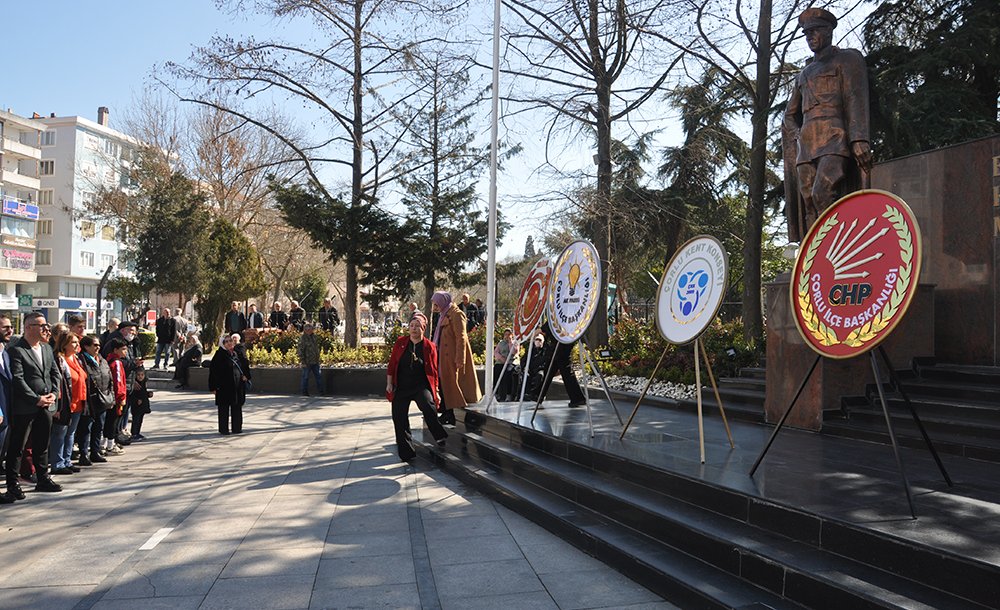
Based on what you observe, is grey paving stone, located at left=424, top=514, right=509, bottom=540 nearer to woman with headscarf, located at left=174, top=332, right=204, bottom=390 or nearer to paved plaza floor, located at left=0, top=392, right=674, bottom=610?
paved plaza floor, located at left=0, top=392, right=674, bottom=610

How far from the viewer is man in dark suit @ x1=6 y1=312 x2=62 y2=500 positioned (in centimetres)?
691

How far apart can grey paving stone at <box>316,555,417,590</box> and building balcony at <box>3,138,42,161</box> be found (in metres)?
64.5

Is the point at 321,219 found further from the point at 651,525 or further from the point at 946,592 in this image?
the point at 946,592

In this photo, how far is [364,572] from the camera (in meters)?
4.93

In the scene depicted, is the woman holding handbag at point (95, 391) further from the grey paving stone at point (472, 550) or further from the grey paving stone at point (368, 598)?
the grey paving stone at point (368, 598)

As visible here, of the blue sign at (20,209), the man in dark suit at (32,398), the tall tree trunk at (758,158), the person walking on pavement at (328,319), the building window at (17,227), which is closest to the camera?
the man in dark suit at (32,398)

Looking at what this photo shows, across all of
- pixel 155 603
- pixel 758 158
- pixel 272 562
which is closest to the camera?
pixel 155 603

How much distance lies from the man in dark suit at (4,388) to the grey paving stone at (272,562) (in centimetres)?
317

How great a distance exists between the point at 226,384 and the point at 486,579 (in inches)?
319

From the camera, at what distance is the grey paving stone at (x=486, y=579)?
4516mm

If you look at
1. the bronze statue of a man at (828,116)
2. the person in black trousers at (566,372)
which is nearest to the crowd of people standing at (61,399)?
the person in black trousers at (566,372)

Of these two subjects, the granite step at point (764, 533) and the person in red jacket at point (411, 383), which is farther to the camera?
the person in red jacket at point (411, 383)

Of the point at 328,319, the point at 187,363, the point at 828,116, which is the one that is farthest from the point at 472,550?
the point at 328,319

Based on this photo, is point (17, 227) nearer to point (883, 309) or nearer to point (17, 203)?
point (17, 203)
